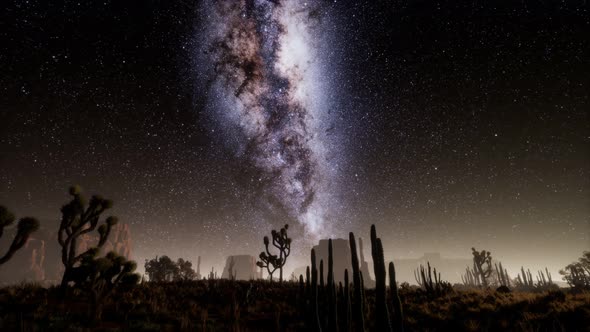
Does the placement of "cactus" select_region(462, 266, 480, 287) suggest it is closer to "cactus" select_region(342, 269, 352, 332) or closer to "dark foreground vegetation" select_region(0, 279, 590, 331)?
"dark foreground vegetation" select_region(0, 279, 590, 331)

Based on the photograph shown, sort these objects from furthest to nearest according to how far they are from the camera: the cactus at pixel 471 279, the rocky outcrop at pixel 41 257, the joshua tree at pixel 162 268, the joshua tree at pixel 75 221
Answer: the rocky outcrop at pixel 41 257 < the cactus at pixel 471 279 < the joshua tree at pixel 162 268 < the joshua tree at pixel 75 221

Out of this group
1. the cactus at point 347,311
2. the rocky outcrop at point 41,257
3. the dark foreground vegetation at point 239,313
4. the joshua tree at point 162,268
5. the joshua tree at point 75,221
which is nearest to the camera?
the cactus at point 347,311

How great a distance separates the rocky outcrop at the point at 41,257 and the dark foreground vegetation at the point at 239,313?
8770 centimetres

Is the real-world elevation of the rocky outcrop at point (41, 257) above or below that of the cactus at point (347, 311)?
above

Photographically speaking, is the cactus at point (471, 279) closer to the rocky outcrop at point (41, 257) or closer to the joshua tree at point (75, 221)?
the joshua tree at point (75, 221)

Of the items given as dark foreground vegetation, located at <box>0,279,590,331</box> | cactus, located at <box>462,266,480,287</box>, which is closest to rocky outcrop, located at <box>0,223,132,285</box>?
dark foreground vegetation, located at <box>0,279,590,331</box>

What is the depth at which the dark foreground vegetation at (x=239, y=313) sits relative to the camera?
791 cm

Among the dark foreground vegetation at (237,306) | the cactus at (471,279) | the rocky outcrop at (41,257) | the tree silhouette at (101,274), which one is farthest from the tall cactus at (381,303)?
the rocky outcrop at (41,257)

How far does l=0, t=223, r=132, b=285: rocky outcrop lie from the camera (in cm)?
8188

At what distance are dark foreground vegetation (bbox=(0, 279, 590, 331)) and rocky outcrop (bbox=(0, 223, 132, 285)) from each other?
87696 millimetres

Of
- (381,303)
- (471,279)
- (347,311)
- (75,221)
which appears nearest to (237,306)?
(347,311)

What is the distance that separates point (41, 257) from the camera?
89.8 m

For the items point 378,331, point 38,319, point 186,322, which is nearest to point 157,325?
point 186,322

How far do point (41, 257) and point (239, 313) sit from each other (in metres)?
118
